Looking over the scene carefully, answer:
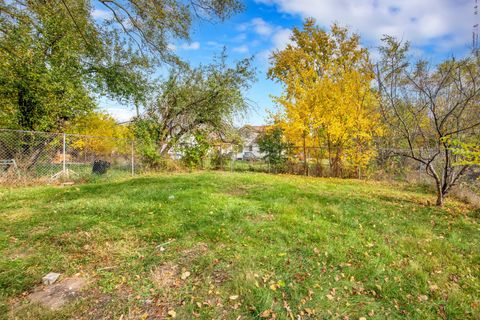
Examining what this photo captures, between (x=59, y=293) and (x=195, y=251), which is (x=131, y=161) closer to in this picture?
(x=195, y=251)

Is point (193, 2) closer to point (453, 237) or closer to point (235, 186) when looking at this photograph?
point (235, 186)

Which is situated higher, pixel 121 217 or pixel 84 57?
pixel 84 57

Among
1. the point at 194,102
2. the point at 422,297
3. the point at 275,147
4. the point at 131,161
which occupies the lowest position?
the point at 422,297

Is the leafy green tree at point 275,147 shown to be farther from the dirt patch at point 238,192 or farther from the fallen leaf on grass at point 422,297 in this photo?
the fallen leaf on grass at point 422,297

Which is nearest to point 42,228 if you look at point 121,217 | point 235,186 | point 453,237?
point 121,217

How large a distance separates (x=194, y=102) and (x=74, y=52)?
5088mm

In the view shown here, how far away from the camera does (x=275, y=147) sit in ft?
38.1

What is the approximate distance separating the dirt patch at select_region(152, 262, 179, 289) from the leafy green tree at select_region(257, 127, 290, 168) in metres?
9.53

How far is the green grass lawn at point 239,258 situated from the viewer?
6.50 ft

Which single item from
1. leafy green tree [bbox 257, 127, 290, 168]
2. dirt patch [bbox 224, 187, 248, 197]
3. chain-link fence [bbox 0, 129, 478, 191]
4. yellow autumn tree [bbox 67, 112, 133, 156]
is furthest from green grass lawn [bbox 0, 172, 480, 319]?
leafy green tree [bbox 257, 127, 290, 168]

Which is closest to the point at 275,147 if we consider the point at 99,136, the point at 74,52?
the point at 99,136

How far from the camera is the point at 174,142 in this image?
443 inches

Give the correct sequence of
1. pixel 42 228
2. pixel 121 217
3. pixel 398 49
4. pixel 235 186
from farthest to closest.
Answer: pixel 235 186 → pixel 398 49 → pixel 121 217 → pixel 42 228

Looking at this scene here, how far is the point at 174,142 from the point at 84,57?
4.80 metres
